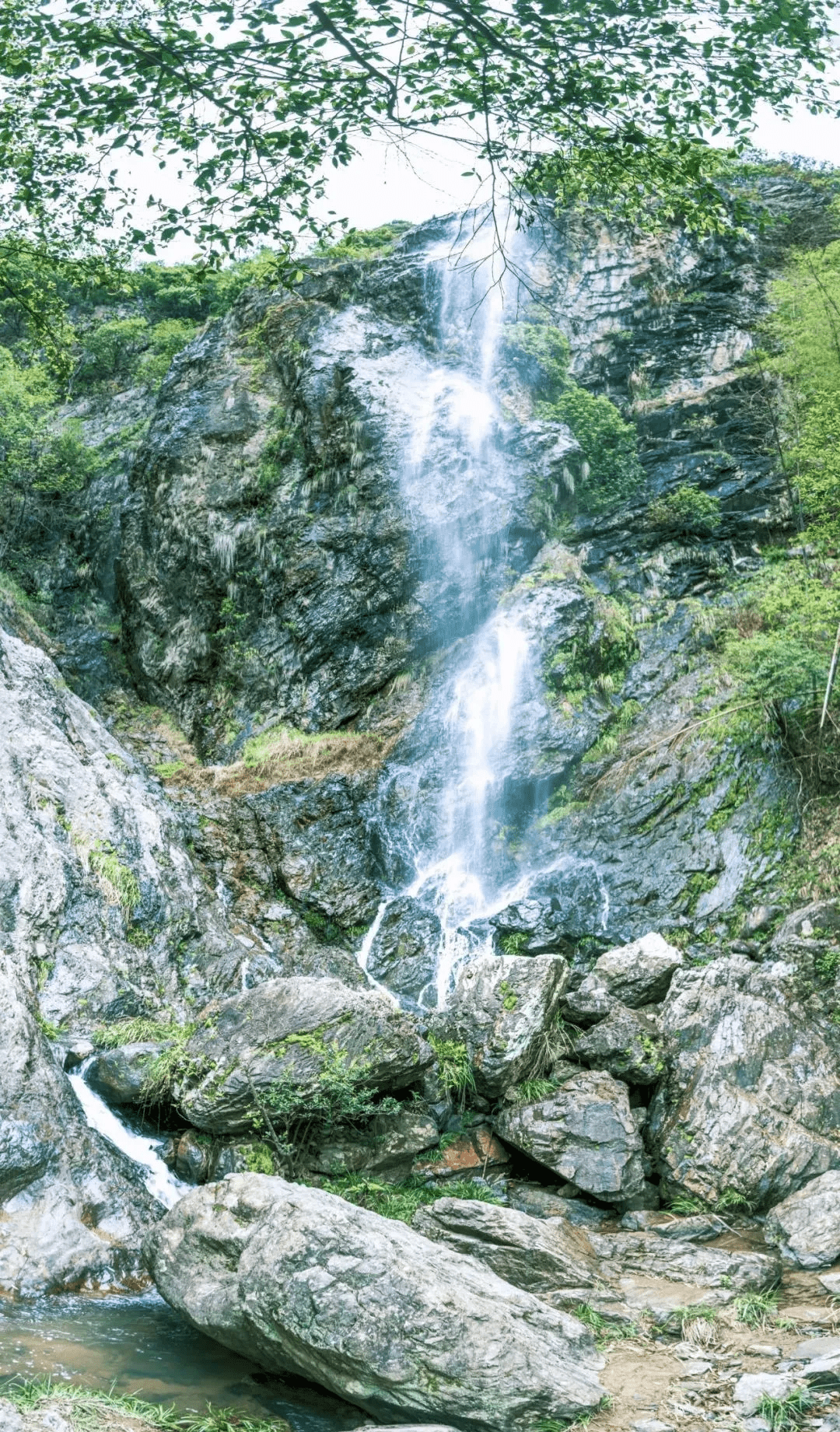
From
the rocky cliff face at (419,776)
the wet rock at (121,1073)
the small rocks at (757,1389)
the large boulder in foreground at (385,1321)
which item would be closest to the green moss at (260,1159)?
the rocky cliff face at (419,776)

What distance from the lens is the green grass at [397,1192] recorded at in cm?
759

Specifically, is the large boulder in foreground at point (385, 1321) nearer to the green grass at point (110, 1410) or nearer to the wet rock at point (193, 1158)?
the green grass at point (110, 1410)

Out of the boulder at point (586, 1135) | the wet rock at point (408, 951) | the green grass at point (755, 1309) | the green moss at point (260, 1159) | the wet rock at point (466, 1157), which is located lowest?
the wet rock at point (408, 951)

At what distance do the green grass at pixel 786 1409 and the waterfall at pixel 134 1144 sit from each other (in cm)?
484

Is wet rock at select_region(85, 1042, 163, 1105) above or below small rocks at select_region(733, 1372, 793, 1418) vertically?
below

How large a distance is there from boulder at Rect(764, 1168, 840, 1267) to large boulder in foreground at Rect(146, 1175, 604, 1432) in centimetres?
204

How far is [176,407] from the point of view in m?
20.7

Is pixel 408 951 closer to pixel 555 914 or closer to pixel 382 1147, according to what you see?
pixel 555 914

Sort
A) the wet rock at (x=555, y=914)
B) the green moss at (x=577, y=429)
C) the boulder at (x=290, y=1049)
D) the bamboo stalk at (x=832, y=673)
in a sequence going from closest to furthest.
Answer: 1. the boulder at (x=290, y=1049)
2. the bamboo stalk at (x=832, y=673)
3. the wet rock at (x=555, y=914)
4. the green moss at (x=577, y=429)

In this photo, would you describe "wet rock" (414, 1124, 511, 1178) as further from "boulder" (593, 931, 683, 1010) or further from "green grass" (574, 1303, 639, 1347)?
"green grass" (574, 1303, 639, 1347)

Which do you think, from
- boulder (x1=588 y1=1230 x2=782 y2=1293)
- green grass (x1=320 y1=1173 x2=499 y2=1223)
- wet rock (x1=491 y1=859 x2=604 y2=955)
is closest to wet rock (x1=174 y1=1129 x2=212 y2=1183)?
green grass (x1=320 y1=1173 x2=499 y2=1223)

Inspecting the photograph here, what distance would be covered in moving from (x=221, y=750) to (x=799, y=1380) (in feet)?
48.3

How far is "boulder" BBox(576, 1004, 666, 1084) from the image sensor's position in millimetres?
8367

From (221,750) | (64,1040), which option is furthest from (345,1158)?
(221,750)
